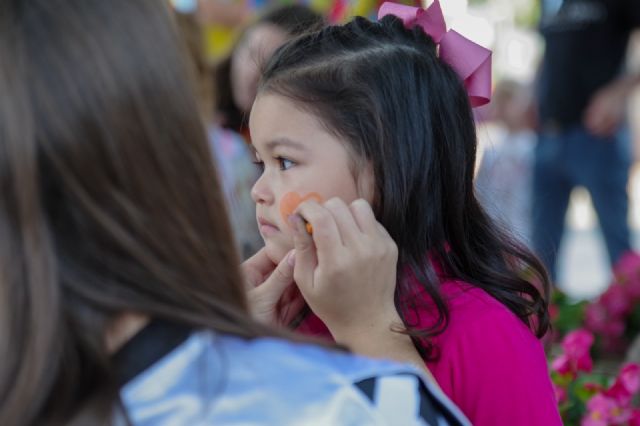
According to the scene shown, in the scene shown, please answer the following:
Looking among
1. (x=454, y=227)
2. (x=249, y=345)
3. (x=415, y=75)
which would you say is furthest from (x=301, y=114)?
(x=249, y=345)

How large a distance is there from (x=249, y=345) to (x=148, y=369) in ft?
0.38

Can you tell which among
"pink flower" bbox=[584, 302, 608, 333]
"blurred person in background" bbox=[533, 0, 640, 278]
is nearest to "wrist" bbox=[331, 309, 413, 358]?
"pink flower" bbox=[584, 302, 608, 333]

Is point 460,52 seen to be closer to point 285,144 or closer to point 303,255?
point 285,144

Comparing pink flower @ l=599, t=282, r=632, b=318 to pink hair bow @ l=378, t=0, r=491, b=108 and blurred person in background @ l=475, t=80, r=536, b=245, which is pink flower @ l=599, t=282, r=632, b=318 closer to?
blurred person in background @ l=475, t=80, r=536, b=245

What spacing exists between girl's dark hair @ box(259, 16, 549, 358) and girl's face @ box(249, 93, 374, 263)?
25 mm

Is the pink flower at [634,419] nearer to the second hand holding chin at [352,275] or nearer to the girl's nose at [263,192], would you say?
the second hand holding chin at [352,275]

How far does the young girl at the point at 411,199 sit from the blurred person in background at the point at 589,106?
2486 mm

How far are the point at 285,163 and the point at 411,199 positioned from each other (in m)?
0.23

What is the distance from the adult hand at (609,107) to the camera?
162 inches

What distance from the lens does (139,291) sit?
99cm

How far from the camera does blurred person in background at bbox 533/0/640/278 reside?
4133 millimetres

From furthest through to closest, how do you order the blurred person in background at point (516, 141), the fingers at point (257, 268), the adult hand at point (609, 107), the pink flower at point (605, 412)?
the blurred person in background at point (516, 141), the adult hand at point (609, 107), the pink flower at point (605, 412), the fingers at point (257, 268)

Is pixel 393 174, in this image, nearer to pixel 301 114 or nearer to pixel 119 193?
pixel 301 114

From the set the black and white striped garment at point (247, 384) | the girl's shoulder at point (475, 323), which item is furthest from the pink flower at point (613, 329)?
the black and white striped garment at point (247, 384)
